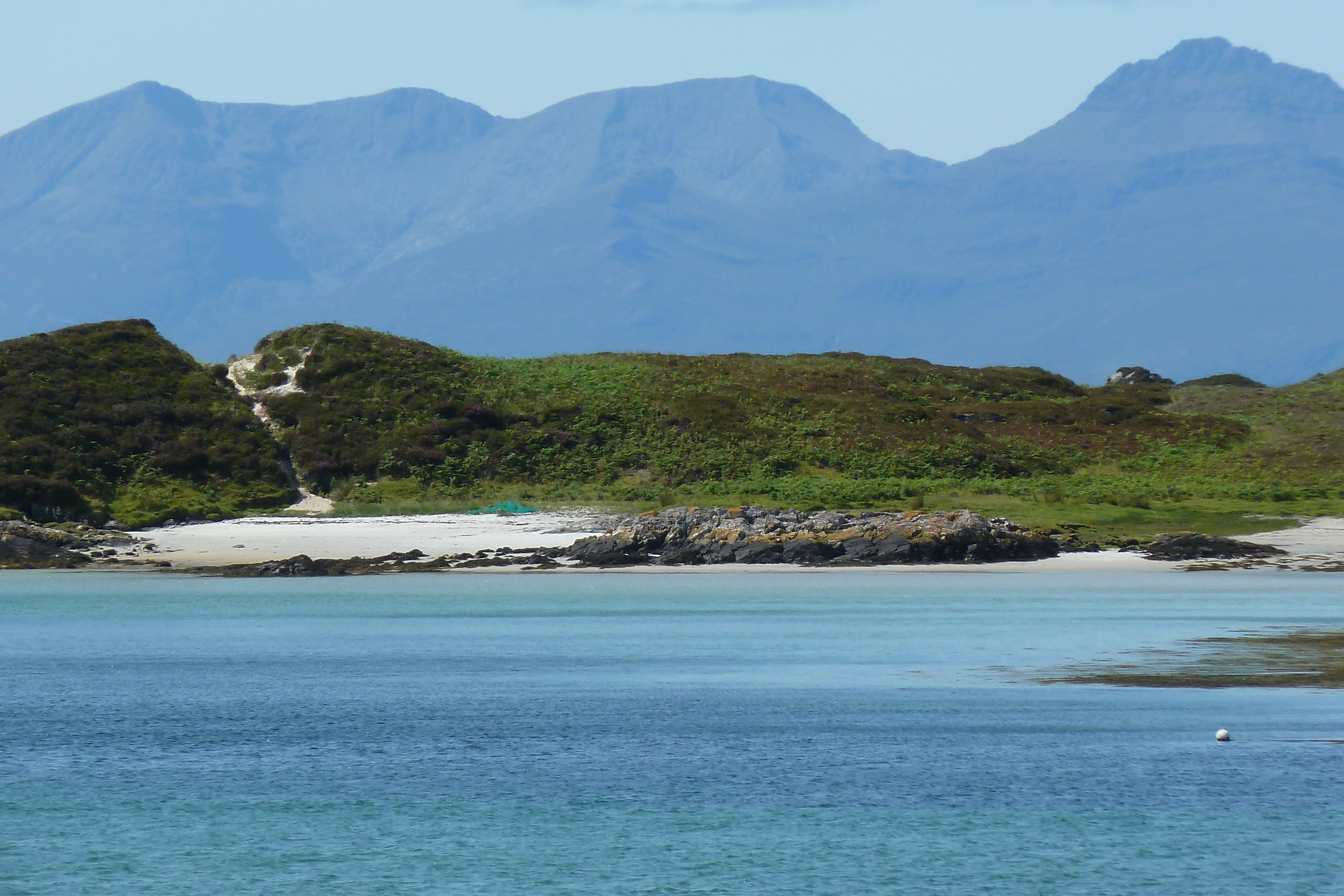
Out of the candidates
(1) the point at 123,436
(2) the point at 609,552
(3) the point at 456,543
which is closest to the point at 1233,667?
(2) the point at 609,552

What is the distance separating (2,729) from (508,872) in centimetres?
1142

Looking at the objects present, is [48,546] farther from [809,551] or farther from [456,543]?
[809,551]

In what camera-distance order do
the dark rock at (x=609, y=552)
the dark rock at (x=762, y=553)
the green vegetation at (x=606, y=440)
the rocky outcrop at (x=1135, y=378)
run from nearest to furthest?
the dark rock at (x=762, y=553) < the dark rock at (x=609, y=552) < the green vegetation at (x=606, y=440) < the rocky outcrop at (x=1135, y=378)

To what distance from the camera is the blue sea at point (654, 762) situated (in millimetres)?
15812

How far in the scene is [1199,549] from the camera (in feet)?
167

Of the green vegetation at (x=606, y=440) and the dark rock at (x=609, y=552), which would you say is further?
the green vegetation at (x=606, y=440)

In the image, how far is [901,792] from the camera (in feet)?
61.9

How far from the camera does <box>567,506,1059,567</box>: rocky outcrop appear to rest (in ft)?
166

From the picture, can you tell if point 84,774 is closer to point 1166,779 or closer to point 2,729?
point 2,729

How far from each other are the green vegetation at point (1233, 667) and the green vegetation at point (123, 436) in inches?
1617

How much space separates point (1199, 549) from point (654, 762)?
3503 cm

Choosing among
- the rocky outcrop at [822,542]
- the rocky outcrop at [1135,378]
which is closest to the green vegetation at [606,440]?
the rocky outcrop at [822,542]

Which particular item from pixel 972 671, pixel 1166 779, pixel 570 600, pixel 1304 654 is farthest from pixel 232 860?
pixel 570 600

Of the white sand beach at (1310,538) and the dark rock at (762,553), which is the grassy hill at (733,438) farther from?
the dark rock at (762,553)
